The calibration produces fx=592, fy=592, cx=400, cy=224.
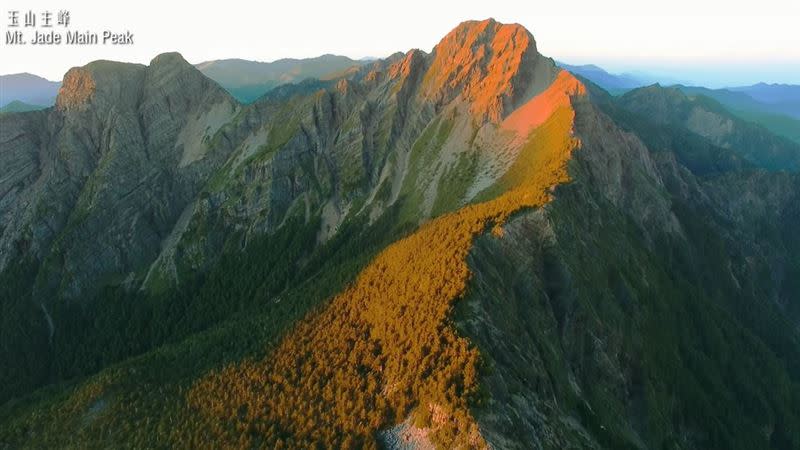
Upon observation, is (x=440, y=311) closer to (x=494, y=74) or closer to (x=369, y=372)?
(x=369, y=372)

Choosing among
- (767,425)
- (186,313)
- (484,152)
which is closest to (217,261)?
(186,313)

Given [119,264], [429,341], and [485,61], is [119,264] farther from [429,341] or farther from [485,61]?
[429,341]

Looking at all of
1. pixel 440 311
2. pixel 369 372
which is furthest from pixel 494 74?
pixel 369 372

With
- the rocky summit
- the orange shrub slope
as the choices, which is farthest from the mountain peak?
the orange shrub slope

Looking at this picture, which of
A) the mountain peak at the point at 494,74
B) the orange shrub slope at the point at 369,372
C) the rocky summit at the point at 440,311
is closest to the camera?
the orange shrub slope at the point at 369,372

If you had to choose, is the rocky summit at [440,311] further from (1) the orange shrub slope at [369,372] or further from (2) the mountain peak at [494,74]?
(2) the mountain peak at [494,74]

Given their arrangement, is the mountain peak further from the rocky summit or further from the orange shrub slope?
the orange shrub slope

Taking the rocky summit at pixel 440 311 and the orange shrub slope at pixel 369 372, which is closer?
the orange shrub slope at pixel 369 372

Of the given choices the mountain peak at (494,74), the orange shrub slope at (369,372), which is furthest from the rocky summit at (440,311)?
the mountain peak at (494,74)
